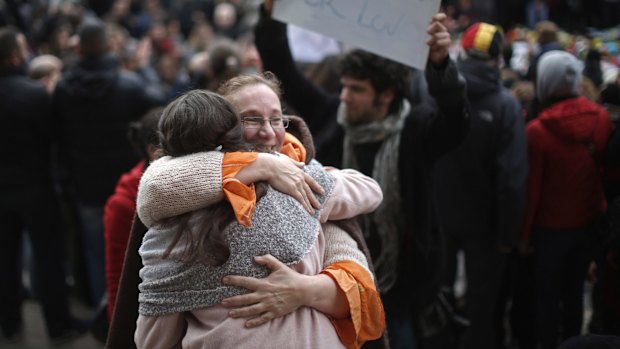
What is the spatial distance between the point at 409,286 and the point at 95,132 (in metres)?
2.89

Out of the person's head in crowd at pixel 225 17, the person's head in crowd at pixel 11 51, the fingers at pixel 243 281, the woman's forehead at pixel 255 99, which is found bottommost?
the person's head in crowd at pixel 225 17

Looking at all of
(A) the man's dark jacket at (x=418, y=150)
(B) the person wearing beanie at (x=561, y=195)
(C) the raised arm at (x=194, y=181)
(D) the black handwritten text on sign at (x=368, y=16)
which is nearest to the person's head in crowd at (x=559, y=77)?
(B) the person wearing beanie at (x=561, y=195)

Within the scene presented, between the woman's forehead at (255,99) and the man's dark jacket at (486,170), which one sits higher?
the woman's forehead at (255,99)

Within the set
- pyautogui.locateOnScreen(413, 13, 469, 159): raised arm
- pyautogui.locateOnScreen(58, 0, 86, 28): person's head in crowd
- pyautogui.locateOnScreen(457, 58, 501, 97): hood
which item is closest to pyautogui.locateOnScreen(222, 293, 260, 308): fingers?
pyautogui.locateOnScreen(413, 13, 469, 159): raised arm

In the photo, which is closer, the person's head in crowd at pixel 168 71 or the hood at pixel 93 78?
the hood at pixel 93 78

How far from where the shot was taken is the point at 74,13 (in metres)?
11.2

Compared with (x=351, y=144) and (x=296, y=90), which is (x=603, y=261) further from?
(x=296, y=90)

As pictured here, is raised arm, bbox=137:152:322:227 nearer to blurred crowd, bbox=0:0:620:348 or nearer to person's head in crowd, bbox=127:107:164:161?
blurred crowd, bbox=0:0:620:348

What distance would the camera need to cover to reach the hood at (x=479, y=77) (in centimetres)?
452

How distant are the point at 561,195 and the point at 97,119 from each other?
3.22m

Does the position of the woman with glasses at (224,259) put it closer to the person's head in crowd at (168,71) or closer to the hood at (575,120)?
the hood at (575,120)

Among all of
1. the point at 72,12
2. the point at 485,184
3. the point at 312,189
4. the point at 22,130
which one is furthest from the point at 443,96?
the point at 72,12

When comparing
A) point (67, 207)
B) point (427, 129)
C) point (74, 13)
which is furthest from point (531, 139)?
point (74, 13)

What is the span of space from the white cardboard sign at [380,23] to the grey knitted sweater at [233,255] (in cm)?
131
